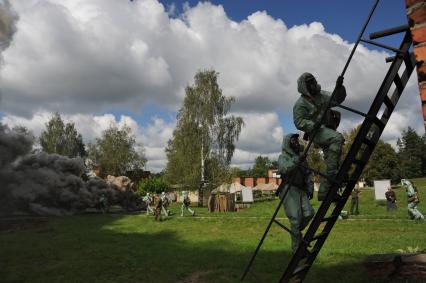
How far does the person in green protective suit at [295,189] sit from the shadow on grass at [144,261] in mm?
2468

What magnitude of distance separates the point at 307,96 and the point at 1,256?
12.2 metres

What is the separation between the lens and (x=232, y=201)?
33.8 metres

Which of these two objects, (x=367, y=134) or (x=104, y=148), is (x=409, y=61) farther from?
(x=104, y=148)

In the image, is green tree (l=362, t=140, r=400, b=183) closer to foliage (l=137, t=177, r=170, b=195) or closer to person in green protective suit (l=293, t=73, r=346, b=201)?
foliage (l=137, t=177, r=170, b=195)

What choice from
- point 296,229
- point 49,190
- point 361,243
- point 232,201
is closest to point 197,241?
point 361,243

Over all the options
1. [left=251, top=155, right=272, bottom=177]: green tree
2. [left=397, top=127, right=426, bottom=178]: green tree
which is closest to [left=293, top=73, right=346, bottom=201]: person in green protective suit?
[left=397, top=127, right=426, bottom=178]: green tree

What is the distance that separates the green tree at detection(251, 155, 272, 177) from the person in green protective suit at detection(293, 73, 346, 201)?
10467cm

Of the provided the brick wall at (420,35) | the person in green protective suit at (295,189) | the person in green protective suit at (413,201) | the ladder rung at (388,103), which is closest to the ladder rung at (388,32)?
the ladder rung at (388,103)

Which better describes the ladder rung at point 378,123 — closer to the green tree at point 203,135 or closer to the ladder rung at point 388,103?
the ladder rung at point 388,103

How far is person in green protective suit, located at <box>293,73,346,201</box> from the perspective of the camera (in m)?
5.52

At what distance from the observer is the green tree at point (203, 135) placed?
43844mm

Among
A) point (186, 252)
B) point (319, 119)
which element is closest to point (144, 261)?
point (186, 252)

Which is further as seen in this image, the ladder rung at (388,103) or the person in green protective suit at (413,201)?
the person in green protective suit at (413,201)

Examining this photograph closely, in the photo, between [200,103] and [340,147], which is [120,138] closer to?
[200,103]
